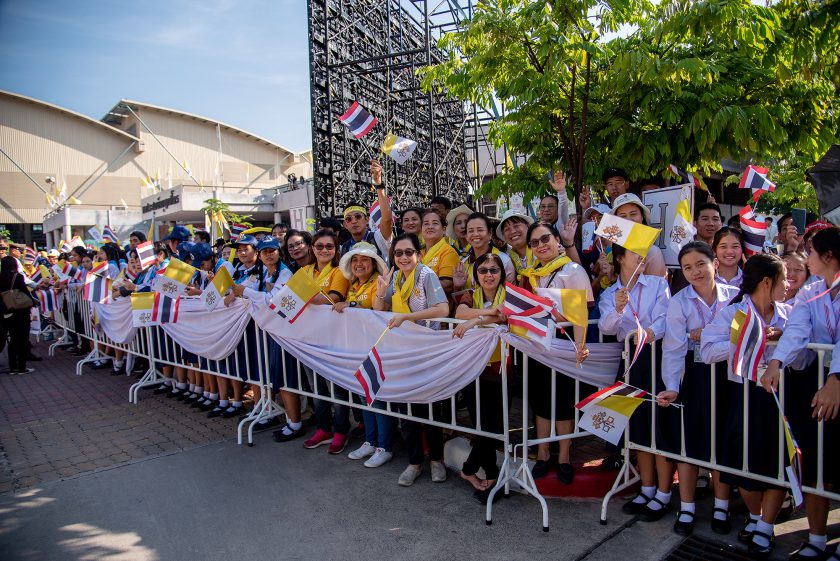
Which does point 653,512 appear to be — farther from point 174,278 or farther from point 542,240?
point 174,278

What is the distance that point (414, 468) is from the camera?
4.47m

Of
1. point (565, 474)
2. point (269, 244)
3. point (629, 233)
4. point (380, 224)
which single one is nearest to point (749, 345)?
point (629, 233)

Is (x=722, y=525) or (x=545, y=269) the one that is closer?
(x=722, y=525)

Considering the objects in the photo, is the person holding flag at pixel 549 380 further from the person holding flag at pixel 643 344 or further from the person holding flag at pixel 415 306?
the person holding flag at pixel 415 306

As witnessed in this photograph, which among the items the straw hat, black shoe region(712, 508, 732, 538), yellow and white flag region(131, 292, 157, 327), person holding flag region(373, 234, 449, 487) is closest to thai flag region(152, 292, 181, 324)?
yellow and white flag region(131, 292, 157, 327)

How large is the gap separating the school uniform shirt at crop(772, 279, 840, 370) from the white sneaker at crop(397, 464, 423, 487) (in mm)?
2717

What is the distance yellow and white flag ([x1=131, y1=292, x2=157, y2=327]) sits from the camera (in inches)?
260

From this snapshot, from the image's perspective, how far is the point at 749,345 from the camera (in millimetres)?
2967

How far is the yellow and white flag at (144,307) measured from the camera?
260 inches

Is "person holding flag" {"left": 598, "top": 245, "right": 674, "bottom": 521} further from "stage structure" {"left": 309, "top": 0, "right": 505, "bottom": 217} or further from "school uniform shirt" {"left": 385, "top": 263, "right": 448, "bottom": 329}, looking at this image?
"stage structure" {"left": 309, "top": 0, "right": 505, "bottom": 217}

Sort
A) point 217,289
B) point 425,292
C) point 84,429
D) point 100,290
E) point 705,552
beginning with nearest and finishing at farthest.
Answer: point 705,552, point 425,292, point 217,289, point 84,429, point 100,290

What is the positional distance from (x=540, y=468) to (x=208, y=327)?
4.02 metres

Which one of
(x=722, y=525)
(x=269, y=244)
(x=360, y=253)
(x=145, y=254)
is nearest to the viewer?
(x=722, y=525)

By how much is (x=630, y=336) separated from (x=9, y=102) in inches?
2601
